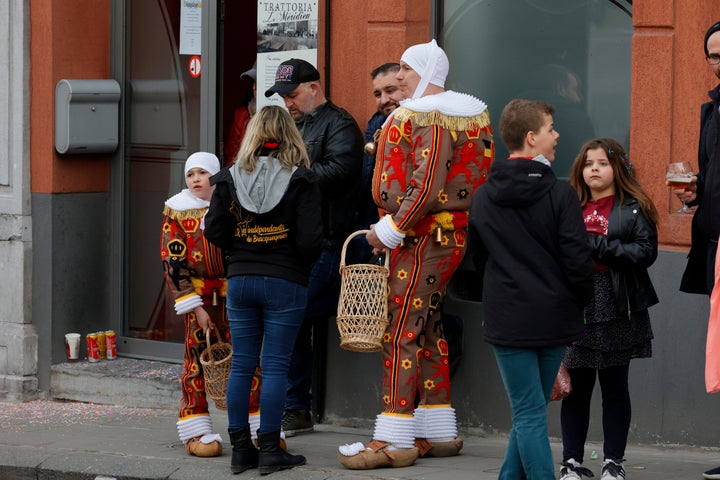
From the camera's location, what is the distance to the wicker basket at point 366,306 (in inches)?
291

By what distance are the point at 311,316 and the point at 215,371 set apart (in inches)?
33.9

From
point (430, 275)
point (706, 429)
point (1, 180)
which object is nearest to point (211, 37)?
point (1, 180)

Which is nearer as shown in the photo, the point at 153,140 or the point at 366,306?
the point at 366,306

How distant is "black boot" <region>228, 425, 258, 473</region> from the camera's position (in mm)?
7449

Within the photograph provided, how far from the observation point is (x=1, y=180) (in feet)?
33.4

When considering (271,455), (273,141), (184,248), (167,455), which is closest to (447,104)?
(273,141)

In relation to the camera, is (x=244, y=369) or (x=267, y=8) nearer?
(x=244, y=369)

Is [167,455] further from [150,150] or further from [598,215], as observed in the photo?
[150,150]

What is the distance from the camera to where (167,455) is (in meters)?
7.96

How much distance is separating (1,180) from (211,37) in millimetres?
1794

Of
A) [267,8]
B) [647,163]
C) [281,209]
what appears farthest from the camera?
[267,8]

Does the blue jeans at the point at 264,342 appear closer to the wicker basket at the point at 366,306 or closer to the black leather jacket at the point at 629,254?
the wicker basket at the point at 366,306

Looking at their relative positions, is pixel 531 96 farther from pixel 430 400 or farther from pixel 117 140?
pixel 117 140

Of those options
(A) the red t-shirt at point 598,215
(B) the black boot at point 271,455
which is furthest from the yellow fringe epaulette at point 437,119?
(B) the black boot at point 271,455
